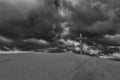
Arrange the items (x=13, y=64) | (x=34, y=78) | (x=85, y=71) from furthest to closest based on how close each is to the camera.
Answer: (x=13, y=64), (x=85, y=71), (x=34, y=78)

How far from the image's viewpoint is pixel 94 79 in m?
5.56

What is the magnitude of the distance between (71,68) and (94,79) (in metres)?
0.94

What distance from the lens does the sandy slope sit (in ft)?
18.3

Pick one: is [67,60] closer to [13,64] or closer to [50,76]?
[50,76]

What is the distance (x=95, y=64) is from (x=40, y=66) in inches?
83.0

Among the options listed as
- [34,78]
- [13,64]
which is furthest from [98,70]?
[13,64]

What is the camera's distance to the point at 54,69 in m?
6.15

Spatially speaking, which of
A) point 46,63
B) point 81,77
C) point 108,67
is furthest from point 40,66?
point 108,67

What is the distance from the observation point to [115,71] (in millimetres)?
6586

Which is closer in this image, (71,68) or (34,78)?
(34,78)

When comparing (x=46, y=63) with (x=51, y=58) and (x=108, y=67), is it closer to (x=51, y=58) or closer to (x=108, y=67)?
(x=51, y=58)

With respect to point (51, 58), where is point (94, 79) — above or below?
below

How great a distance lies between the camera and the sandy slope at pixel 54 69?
557 cm

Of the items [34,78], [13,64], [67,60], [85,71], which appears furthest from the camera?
[67,60]
